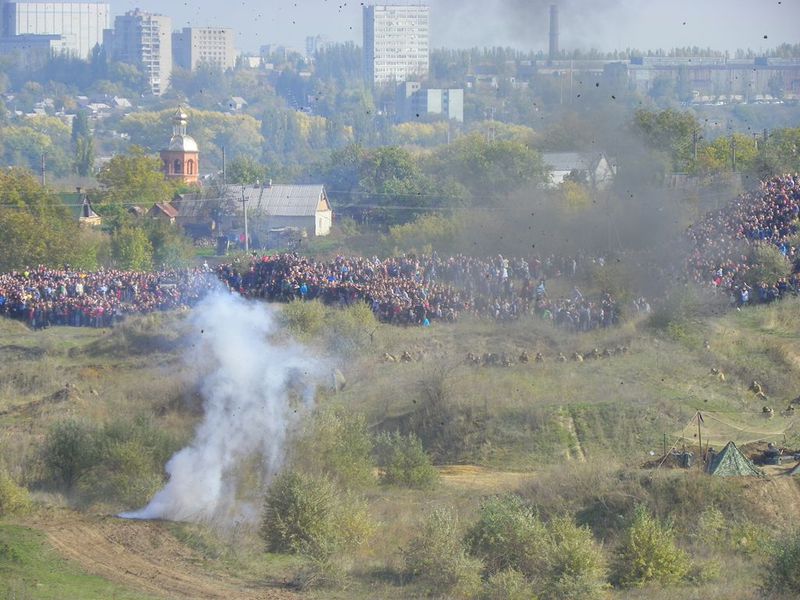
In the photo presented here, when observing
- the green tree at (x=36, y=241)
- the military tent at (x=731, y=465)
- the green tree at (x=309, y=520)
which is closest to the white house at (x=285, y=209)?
the green tree at (x=36, y=241)

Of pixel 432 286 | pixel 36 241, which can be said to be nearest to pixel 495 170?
pixel 36 241

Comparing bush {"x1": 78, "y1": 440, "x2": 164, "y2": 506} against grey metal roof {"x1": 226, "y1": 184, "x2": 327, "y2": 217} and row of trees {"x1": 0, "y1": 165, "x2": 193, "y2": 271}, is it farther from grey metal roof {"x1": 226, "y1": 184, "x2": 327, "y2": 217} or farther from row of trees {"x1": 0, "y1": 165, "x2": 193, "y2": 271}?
grey metal roof {"x1": 226, "y1": 184, "x2": 327, "y2": 217}

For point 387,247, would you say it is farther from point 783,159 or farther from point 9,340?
point 9,340

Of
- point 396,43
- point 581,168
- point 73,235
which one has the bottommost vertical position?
point 73,235

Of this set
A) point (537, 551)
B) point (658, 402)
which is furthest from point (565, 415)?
point (537, 551)

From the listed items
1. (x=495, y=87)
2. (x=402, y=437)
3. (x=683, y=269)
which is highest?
(x=495, y=87)

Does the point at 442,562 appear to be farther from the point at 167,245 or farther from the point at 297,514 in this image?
the point at 167,245

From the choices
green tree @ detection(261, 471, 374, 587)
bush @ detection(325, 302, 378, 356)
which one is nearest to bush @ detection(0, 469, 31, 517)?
green tree @ detection(261, 471, 374, 587)
